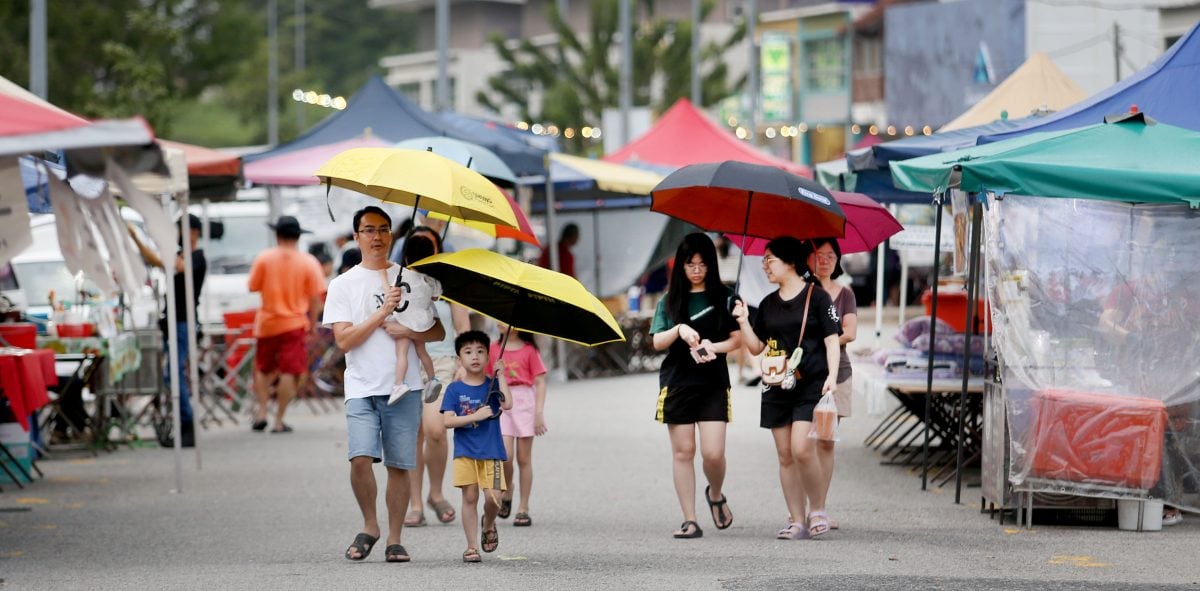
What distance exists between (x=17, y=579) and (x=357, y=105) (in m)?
12.4

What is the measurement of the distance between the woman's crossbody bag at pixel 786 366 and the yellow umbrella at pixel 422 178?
5.74 feet

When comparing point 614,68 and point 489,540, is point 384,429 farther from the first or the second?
point 614,68

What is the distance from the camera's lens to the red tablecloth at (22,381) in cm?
1211

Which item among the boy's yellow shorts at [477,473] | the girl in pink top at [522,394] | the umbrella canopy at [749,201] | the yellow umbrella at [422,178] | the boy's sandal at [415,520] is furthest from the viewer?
the boy's sandal at [415,520]

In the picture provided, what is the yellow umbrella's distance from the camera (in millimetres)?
8445

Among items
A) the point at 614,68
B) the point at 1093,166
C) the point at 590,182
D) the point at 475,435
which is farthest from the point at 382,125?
the point at 614,68

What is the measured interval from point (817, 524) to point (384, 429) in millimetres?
2638

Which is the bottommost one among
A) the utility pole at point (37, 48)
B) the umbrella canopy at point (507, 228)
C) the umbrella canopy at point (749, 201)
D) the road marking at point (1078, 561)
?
the road marking at point (1078, 561)

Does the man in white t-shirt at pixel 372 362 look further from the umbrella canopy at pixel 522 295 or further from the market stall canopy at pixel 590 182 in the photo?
the market stall canopy at pixel 590 182

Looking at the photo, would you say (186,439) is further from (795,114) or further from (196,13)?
(795,114)

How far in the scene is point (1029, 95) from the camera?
16.4 m

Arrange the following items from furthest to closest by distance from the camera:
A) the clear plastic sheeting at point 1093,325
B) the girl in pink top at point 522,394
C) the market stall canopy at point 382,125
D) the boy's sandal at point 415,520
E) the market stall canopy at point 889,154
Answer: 1. the market stall canopy at point 382,125
2. the market stall canopy at point 889,154
3. the boy's sandal at point 415,520
4. the girl in pink top at point 522,394
5. the clear plastic sheeting at point 1093,325

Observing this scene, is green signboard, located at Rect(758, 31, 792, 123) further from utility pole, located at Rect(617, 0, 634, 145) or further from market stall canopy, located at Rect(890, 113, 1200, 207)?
market stall canopy, located at Rect(890, 113, 1200, 207)

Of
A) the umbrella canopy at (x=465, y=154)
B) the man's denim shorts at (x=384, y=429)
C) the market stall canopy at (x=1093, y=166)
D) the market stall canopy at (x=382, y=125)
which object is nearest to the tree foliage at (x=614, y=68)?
the market stall canopy at (x=382, y=125)
